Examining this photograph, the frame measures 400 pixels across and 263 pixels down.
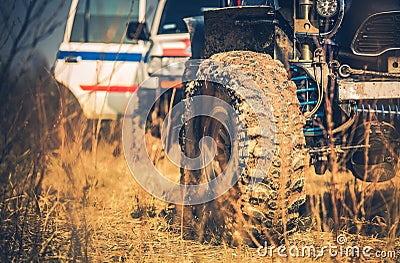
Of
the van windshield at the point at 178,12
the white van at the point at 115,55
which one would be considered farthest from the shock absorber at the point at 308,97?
the van windshield at the point at 178,12

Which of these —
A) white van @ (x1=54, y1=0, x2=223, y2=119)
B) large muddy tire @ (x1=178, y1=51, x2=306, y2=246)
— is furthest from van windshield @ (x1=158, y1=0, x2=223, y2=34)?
large muddy tire @ (x1=178, y1=51, x2=306, y2=246)

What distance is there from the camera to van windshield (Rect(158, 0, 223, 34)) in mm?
8898

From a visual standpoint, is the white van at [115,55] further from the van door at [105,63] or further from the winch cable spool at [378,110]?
the winch cable spool at [378,110]

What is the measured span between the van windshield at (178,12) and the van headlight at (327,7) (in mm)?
4857

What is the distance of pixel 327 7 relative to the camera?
412 cm

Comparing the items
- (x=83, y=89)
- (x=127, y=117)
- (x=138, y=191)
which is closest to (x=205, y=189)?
(x=138, y=191)

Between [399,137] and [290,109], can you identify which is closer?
[290,109]

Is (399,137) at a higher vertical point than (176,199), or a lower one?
higher

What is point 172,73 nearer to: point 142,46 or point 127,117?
point 142,46

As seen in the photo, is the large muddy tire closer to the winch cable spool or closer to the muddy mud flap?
the muddy mud flap

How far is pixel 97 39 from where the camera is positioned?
8758 millimetres

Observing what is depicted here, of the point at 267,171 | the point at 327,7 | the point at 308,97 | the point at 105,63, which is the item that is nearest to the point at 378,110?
the point at 308,97

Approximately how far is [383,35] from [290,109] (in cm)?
111

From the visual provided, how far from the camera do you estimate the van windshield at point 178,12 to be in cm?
890
